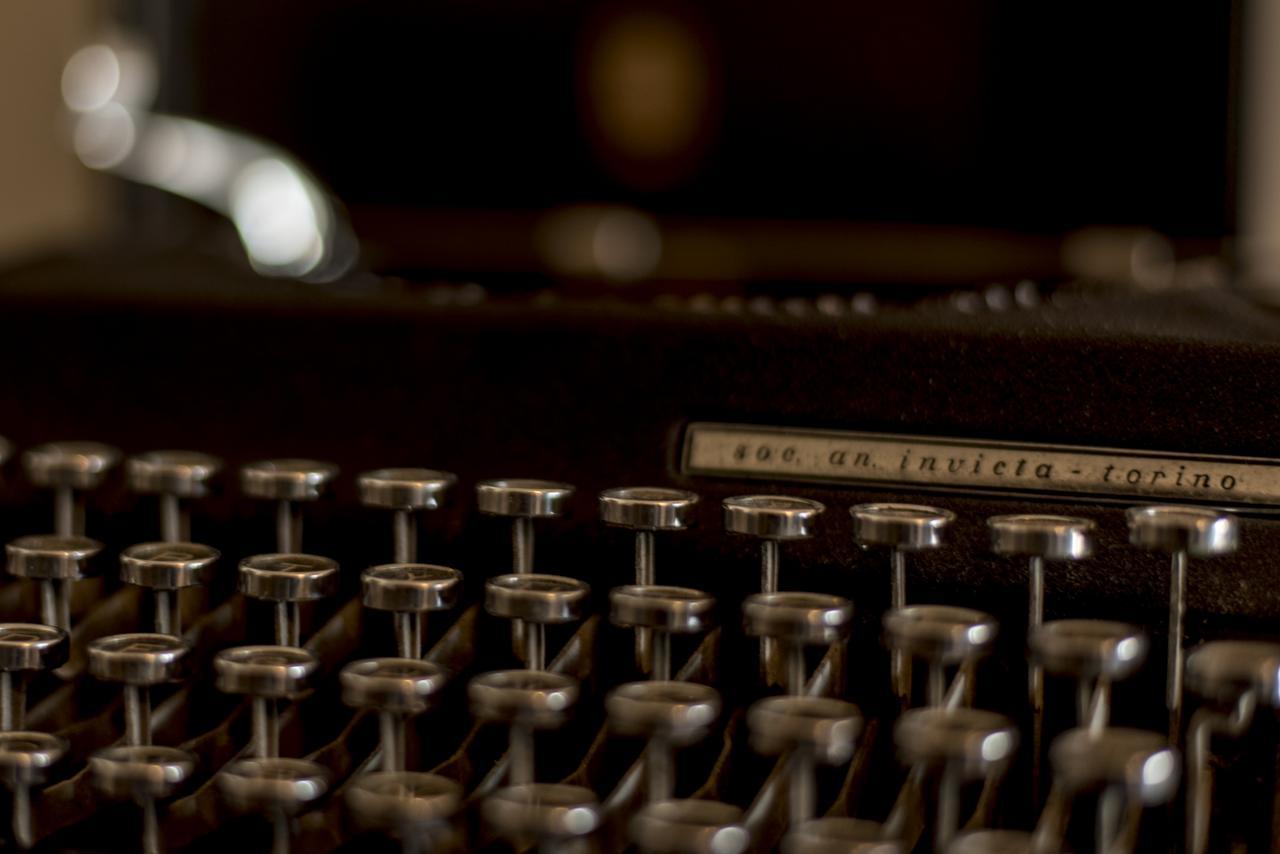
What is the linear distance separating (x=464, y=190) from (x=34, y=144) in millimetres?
814

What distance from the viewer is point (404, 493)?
766mm

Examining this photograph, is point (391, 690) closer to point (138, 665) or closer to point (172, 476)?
point (138, 665)

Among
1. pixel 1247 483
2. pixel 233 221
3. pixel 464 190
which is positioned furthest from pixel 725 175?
pixel 1247 483

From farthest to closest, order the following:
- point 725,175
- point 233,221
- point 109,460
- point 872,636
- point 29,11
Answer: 1. point 29,11
2. point 725,175
3. point 233,221
4. point 109,460
5. point 872,636

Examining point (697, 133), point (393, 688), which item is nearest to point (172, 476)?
point (393, 688)

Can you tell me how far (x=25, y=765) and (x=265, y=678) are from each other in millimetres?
114

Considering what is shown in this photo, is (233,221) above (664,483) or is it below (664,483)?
above

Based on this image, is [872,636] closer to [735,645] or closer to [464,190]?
[735,645]

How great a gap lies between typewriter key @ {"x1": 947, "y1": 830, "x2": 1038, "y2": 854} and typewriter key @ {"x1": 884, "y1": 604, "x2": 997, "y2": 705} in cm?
9

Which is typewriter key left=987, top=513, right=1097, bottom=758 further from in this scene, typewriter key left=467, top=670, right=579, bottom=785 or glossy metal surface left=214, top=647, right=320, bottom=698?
glossy metal surface left=214, top=647, right=320, bottom=698

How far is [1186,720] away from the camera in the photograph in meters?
0.72

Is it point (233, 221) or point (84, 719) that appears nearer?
point (84, 719)

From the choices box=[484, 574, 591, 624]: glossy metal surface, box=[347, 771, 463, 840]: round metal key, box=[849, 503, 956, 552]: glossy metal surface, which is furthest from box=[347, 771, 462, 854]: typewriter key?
box=[849, 503, 956, 552]: glossy metal surface

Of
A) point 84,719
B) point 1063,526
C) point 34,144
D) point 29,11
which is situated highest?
point 29,11
